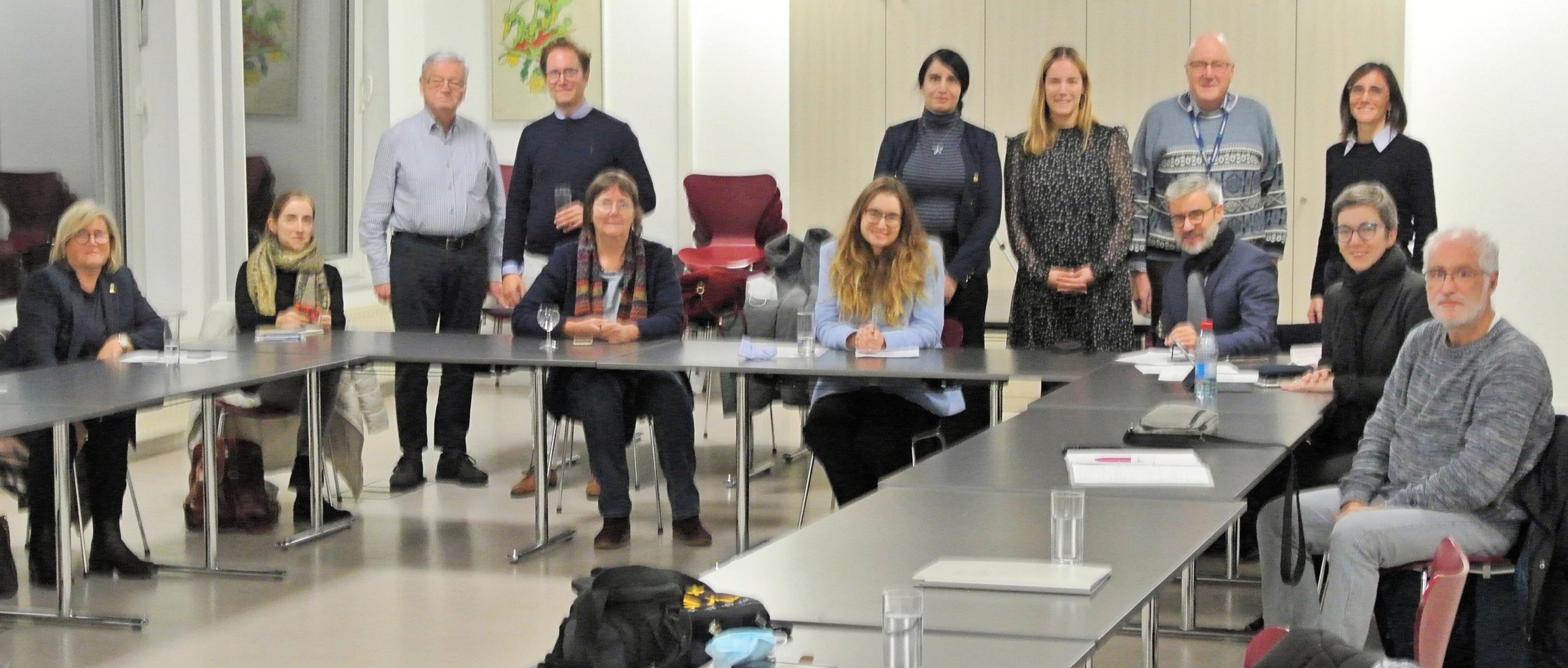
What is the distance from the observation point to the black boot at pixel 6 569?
175 inches

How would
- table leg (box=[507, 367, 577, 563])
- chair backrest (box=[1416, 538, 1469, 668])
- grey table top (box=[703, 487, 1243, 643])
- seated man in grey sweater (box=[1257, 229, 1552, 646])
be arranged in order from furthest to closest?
table leg (box=[507, 367, 577, 563]) → seated man in grey sweater (box=[1257, 229, 1552, 646]) → chair backrest (box=[1416, 538, 1469, 668]) → grey table top (box=[703, 487, 1243, 643])

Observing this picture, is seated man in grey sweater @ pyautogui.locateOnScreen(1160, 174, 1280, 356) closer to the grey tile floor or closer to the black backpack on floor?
the grey tile floor

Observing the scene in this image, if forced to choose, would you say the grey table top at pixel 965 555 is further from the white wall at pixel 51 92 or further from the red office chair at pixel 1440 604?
the white wall at pixel 51 92

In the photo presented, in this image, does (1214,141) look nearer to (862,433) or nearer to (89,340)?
(862,433)

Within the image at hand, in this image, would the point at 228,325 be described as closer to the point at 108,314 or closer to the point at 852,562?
the point at 108,314

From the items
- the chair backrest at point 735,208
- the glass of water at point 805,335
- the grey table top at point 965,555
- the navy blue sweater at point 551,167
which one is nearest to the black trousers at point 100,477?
the navy blue sweater at point 551,167


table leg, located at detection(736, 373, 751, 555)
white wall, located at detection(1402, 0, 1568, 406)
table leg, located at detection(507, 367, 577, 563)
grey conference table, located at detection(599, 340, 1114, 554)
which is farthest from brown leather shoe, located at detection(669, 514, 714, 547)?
white wall, located at detection(1402, 0, 1568, 406)

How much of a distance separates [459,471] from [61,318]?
5.05ft

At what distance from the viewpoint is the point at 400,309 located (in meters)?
5.91

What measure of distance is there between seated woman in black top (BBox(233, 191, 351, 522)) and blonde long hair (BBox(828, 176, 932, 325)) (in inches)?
66.4

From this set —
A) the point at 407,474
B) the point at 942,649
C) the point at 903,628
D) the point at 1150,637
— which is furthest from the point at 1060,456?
the point at 407,474

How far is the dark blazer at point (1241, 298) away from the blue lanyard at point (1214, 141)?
1.70ft

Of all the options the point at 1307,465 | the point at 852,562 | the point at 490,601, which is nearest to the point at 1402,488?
the point at 1307,465

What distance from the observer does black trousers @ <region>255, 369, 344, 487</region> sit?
5219 millimetres
